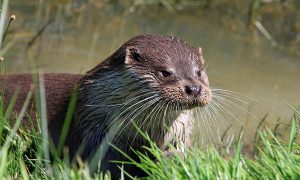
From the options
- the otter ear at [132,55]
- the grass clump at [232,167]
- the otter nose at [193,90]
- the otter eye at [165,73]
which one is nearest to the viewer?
the grass clump at [232,167]

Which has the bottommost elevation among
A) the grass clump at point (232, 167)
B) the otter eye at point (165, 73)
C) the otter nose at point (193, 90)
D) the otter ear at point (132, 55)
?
the grass clump at point (232, 167)

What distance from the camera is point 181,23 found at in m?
8.54

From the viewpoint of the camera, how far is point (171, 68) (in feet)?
13.7

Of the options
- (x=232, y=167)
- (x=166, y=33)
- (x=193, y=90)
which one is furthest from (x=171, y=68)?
(x=166, y=33)

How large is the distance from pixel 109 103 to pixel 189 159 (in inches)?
47.1

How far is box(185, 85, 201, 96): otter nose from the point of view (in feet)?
13.0

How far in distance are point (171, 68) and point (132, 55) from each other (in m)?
0.26

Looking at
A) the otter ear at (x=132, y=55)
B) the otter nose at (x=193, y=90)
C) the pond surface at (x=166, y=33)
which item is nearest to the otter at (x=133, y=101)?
the otter ear at (x=132, y=55)

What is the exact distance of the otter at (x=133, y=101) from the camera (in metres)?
4.18

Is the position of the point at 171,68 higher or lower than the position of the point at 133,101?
higher

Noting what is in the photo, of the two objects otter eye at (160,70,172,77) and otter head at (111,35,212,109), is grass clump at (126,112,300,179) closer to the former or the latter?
otter head at (111,35,212,109)

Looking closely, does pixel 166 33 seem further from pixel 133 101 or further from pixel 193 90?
pixel 193 90

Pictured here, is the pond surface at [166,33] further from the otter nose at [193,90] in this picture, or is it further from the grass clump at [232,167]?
the grass clump at [232,167]

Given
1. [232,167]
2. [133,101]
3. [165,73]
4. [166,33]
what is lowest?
[232,167]
